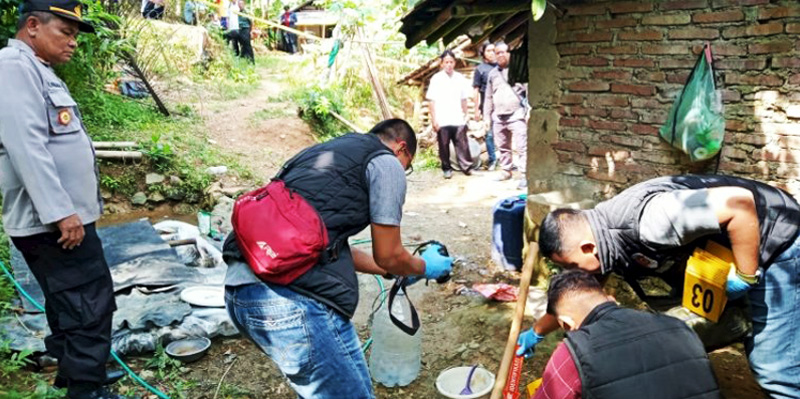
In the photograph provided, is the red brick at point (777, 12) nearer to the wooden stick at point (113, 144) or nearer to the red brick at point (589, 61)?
the red brick at point (589, 61)

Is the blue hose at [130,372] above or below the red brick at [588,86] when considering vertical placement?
below

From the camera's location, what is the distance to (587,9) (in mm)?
4461

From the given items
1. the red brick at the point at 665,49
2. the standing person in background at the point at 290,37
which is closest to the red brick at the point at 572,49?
the red brick at the point at 665,49

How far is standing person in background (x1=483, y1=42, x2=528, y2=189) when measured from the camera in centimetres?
870

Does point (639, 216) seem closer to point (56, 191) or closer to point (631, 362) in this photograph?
point (631, 362)

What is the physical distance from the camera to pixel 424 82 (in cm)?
1236

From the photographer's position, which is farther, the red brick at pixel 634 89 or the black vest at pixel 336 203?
the red brick at pixel 634 89

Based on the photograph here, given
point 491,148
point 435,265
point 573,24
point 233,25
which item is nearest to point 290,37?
point 233,25

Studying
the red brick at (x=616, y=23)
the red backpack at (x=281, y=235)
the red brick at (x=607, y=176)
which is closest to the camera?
the red backpack at (x=281, y=235)

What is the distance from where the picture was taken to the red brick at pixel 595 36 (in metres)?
4.38

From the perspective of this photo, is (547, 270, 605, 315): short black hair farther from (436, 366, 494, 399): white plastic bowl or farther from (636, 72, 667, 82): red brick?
(636, 72, 667, 82): red brick

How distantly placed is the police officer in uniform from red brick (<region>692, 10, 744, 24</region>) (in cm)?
364

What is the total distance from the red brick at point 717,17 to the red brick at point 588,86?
755 millimetres

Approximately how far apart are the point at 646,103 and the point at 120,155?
578 cm
